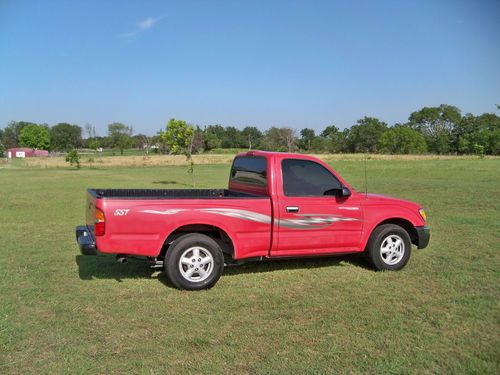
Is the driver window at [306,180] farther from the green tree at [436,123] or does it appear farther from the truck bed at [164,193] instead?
the green tree at [436,123]

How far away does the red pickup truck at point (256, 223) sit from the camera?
5.40 meters

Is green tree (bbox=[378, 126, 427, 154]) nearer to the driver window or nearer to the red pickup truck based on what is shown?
the red pickup truck

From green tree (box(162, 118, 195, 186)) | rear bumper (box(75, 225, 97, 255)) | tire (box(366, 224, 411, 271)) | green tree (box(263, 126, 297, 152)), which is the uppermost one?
green tree (box(263, 126, 297, 152))

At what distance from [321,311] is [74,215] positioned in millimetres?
9229

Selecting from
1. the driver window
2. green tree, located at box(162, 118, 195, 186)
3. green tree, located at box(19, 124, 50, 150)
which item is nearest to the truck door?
the driver window

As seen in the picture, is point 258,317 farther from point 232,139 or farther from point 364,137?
point 232,139

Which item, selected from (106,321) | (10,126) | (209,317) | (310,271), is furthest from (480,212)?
(10,126)

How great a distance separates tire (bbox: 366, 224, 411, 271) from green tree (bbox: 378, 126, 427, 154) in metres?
96.5

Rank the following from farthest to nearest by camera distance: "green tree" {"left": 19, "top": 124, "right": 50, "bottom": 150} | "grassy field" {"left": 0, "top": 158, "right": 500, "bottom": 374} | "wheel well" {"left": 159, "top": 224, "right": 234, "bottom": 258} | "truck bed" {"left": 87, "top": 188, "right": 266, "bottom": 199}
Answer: "green tree" {"left": 19, "top": 124, "right": 50, "bottom": 150}, "truck bed" {"left": 87, "top": 188, "right": 266, "bottom": 199}, "wheel well" {"left": 159, "top": 224, "right": 234, "bottom": 258}, "grassy field" {"left": 0, "top": 158, "right": 500, "bottom": 374}

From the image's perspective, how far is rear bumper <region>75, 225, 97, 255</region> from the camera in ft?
17.9

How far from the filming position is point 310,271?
21.7 ft

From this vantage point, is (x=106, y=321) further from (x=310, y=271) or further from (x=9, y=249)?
(x=9, y=249)

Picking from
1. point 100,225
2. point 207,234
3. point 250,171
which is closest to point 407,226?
point 250,171

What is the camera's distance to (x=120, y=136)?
117750 mm
